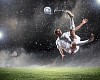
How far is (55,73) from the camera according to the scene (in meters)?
9.17

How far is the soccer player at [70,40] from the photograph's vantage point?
9.23 m

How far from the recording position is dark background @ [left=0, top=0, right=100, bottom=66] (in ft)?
30.4

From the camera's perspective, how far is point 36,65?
929 cm

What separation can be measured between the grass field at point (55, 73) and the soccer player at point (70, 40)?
484 millimetres

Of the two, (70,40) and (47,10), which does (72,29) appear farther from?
(47,10)

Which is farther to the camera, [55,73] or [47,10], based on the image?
[47,10]

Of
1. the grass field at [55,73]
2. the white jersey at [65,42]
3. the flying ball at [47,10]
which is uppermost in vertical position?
the flying ball at [47,10]

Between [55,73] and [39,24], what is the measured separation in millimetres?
1408

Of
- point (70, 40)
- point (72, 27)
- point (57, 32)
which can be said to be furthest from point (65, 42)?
point (72, 27)

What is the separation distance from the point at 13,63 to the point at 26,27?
41.2 inches

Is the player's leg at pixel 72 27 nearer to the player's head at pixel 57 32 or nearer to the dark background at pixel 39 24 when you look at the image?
the dark background at pixel 39 24

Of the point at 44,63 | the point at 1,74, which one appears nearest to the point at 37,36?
the point at 44,63

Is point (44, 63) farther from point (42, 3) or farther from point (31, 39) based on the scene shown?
point (42, 3)

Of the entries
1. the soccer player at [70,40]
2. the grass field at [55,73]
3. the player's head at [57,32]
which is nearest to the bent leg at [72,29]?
the soccer player at [70,40]
